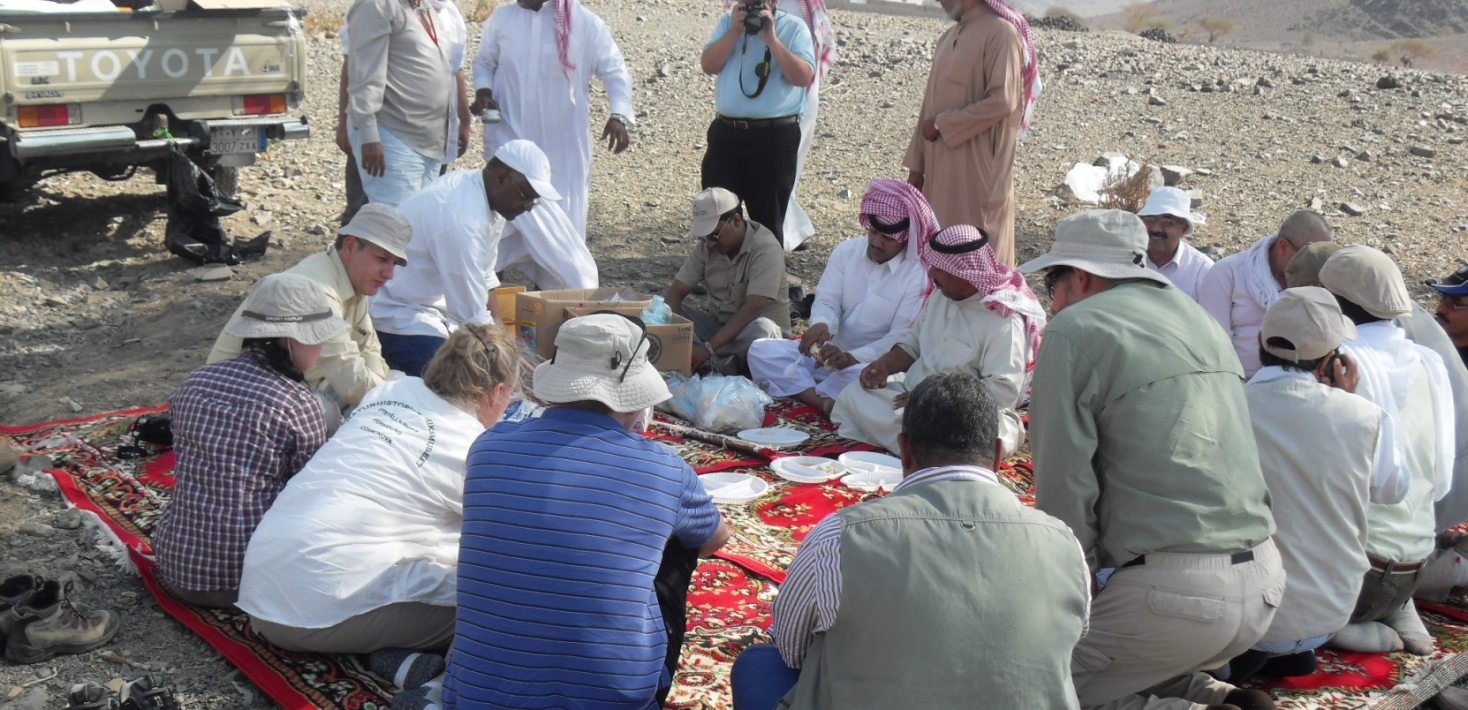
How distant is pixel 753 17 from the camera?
6.75m

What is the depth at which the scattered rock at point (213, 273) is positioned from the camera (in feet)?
23.8

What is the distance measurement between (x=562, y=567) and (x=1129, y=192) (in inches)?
324

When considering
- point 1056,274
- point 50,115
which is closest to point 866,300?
point 1056,274

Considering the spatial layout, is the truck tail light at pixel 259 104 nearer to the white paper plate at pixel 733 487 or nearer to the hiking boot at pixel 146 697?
the white paper plate at pixel 733 487

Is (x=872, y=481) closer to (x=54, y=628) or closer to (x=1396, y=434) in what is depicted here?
(x=1396, y=434)

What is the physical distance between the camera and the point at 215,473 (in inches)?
136

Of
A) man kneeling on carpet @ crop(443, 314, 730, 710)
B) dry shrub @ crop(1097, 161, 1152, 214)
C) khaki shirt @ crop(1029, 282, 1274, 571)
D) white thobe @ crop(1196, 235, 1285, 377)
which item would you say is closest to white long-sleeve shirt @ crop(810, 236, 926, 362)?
white thobe @ crop(1196, 235, 1285, 377)

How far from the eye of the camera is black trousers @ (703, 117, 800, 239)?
7.00m

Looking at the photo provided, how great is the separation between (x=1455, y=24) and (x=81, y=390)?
1571 inches

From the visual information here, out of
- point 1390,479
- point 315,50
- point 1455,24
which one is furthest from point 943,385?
point 1455,24

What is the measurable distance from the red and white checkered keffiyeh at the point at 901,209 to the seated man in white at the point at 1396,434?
2.06m

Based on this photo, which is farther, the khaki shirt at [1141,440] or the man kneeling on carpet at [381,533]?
the man kneeling on carpet at [381,533]

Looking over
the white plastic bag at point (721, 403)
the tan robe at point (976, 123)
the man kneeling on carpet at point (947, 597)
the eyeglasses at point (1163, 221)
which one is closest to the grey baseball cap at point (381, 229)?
the white plastic bag at point (721, 403)

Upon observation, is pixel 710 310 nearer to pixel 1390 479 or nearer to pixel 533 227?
pixel 533 227
